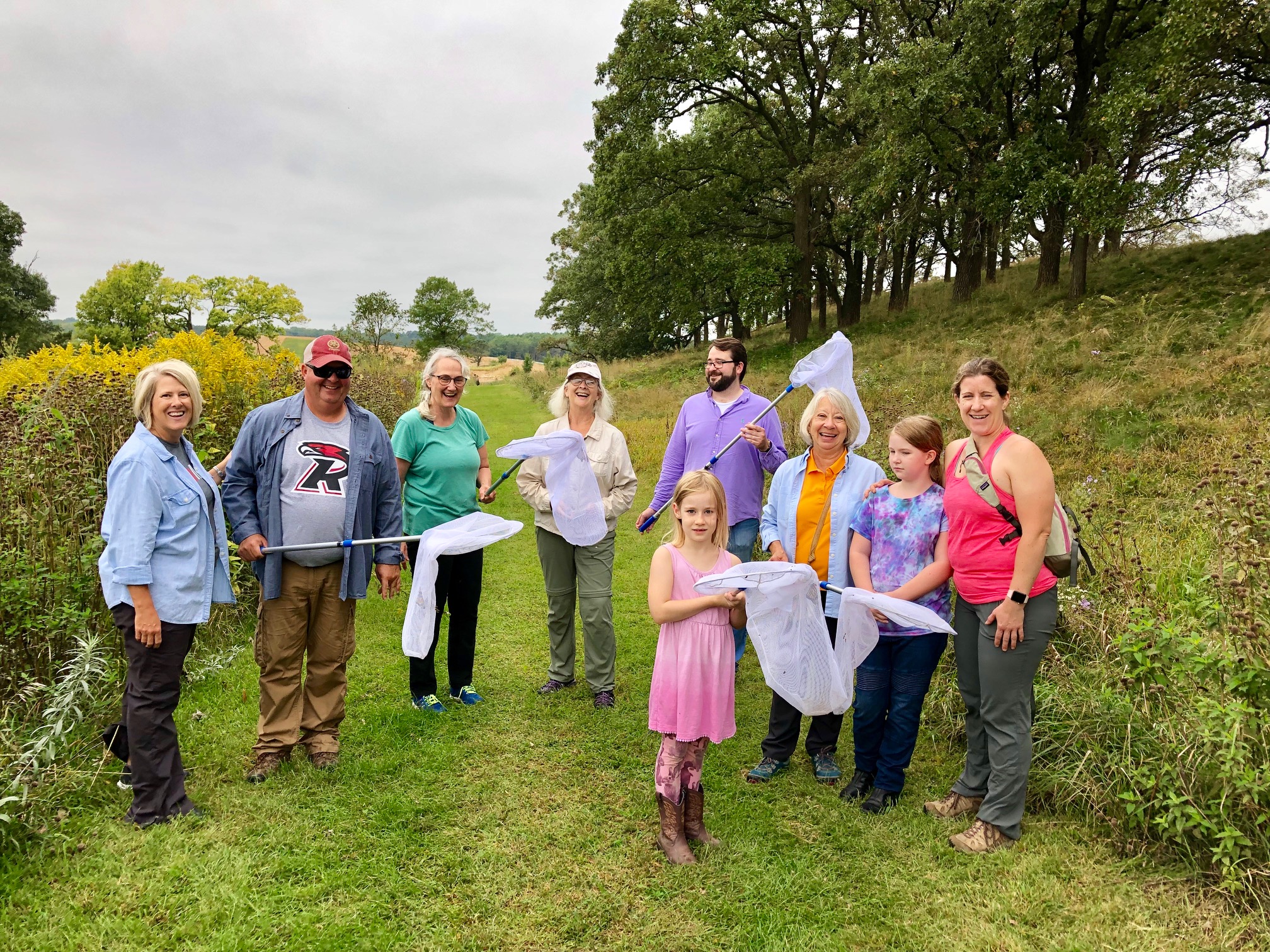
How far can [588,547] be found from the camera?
4699mm

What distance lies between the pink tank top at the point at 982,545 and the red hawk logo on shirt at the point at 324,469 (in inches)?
119

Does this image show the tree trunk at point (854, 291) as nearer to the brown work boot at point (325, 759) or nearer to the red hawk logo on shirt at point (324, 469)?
the red hawk logo on shirt at point (324, 469)

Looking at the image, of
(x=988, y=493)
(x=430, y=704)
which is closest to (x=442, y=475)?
(x=430, y=704)

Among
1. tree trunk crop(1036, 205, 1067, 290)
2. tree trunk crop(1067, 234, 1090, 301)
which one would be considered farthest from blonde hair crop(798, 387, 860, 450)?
tree trunk crop(1036, 205, 1067, 290)

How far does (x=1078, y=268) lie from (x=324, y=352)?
55.1 feet

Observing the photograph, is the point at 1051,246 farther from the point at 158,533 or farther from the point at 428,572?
the point at 158,533

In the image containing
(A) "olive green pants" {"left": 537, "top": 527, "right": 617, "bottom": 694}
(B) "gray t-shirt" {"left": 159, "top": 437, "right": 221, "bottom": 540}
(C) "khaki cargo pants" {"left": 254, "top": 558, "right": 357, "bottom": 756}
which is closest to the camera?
(B) "gray t-shirt" {"left": 159, "top": 437, "right": 221, "bottom": 540}

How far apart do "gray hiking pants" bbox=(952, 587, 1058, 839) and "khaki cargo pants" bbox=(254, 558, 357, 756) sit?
3152 millimetres

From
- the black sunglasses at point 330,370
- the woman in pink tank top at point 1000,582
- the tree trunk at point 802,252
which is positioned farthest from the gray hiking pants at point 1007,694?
the tree trunk at point 802,252

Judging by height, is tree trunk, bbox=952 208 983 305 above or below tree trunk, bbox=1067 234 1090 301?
above

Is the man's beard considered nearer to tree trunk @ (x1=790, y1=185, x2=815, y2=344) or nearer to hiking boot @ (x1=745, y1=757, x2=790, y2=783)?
hiking boot @ (x1=745, y1=757, x2=790, y2=783)

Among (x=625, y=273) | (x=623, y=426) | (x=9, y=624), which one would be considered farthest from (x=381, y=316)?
(x=9, y=624)

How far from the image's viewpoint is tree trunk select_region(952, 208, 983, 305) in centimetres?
1844

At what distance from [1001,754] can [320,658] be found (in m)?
3.42
